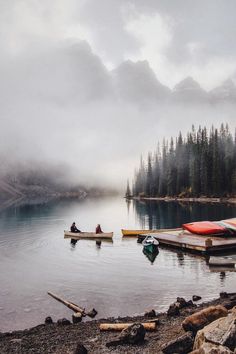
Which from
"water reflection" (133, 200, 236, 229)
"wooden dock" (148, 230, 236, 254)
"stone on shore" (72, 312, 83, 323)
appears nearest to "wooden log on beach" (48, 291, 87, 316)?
"stone on shore" (72, 312, 83, 323)

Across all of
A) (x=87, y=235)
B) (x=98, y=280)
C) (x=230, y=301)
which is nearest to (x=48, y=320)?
(x=98, y=280)

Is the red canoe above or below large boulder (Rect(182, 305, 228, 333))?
above

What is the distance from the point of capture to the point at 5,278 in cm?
3278

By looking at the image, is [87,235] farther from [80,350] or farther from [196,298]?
[80,350]

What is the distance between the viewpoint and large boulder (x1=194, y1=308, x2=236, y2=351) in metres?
12.1

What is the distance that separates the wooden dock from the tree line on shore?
90.1 meters

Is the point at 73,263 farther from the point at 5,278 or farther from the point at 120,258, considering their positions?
the point at 5,278

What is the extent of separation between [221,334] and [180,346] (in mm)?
2462

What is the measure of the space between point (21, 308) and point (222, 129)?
476 feet

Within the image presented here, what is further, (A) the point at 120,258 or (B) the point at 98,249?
(B) the point at 98,249

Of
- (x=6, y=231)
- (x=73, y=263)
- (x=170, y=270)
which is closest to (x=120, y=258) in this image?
(x=73, y=263)

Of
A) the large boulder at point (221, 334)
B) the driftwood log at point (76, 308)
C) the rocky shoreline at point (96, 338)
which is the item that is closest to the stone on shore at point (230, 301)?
the rocky shoreline at point (96, 338)

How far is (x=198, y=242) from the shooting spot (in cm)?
4347

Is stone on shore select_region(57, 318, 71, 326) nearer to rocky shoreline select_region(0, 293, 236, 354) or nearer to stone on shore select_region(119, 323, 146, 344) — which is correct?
rocky shoreline select_region(0, 293, 236, 354)
